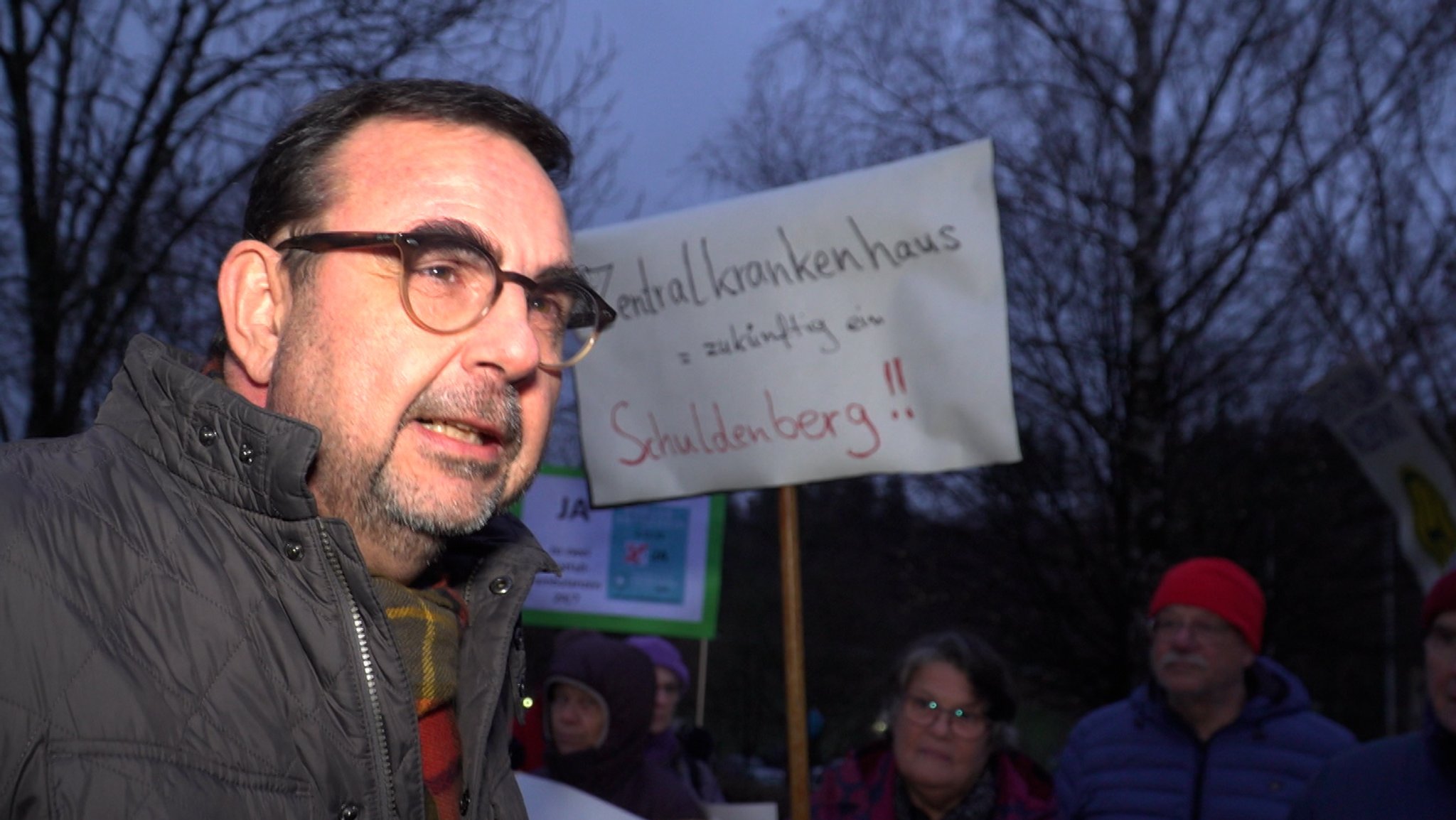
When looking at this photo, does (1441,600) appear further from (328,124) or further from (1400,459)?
(328,124)

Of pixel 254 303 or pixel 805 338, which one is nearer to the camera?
pixel 254 303

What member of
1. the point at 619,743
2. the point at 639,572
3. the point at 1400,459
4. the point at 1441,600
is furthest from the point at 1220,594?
the point at 639,572

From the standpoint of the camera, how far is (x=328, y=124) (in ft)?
4.97

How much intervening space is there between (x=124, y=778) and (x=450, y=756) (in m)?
0.55

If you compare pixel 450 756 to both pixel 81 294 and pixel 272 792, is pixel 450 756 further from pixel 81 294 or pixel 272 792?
pixel 81 294

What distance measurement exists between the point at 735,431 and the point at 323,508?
1.93 meters

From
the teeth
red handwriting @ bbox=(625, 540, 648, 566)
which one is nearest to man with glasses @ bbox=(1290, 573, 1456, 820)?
the teeth

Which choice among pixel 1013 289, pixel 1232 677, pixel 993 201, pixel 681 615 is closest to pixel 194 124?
pixel 681 615

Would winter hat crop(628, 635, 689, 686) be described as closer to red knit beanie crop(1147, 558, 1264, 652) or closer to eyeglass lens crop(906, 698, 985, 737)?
eyeglass lens crop(906, 698, 985, 737)

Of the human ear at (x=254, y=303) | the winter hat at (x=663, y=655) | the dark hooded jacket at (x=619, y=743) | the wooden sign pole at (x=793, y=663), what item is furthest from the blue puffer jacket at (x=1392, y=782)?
the winter hat at (x=663, y=655)

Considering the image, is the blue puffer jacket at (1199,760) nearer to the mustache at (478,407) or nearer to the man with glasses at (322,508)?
the man with glasses at (322,508)

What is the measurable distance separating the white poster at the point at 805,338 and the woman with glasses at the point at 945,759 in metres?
0.74

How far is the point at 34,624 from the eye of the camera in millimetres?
1049

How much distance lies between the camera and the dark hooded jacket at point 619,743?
379cm
